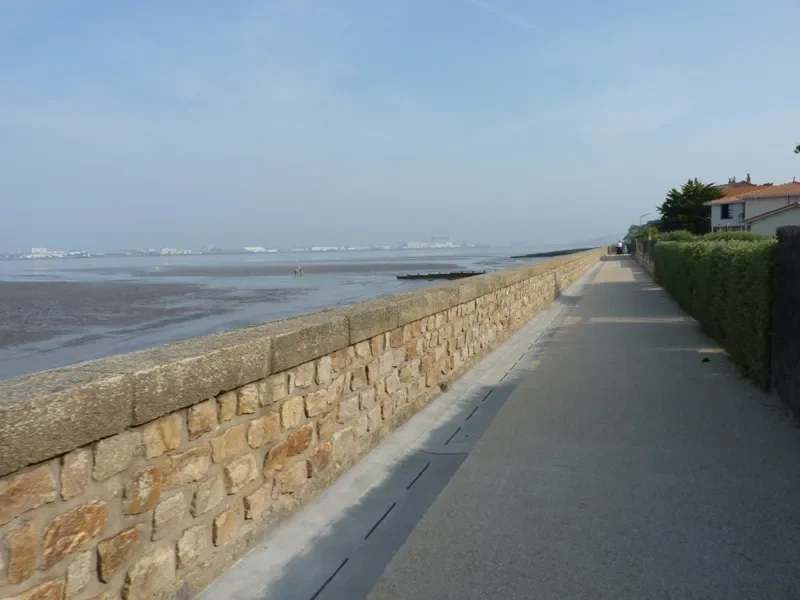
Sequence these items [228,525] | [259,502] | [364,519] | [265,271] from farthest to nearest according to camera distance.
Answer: [265,271] < [364,519] < [259,502] < [228,525]

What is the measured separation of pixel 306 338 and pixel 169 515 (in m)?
1.45

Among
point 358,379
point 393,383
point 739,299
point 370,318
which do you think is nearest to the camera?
point 358,379

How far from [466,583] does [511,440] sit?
242 cm

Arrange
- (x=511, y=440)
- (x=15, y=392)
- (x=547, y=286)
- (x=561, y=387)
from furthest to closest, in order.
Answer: (x=547, y=286) < (x=561, y=387) < (x=511, y=440) < (x=15, y=392)

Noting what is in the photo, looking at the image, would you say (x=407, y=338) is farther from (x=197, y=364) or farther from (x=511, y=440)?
(x=197, y=364)

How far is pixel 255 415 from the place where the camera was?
371 cm

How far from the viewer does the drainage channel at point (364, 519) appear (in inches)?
132

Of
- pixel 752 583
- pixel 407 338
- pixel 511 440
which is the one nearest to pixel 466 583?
pixel 752 583

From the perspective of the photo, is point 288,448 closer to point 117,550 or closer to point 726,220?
point 117,550

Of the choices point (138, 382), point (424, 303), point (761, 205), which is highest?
point (761, 205)

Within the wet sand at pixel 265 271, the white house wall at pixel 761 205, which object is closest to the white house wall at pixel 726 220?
the white house wall at pixel 761 205

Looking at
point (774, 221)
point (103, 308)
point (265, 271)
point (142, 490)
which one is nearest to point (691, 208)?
point (774, 221)

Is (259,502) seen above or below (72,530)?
below

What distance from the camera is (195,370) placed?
10.3 feet
